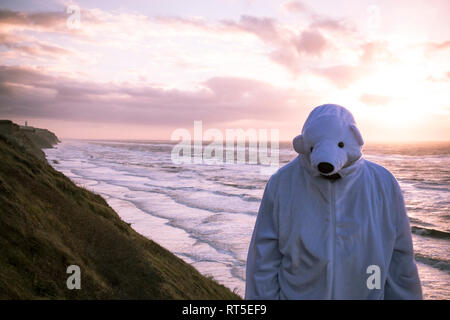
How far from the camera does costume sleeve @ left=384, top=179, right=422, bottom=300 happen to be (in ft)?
6.14

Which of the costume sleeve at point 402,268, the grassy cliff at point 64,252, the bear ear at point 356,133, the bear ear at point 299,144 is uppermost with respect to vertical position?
the bear ear at point 356,133

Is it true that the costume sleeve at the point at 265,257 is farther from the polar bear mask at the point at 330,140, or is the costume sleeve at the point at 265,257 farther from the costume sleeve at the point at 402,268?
the costume sleeve at the point at 402,268

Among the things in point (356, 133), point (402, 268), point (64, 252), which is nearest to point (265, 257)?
point (402, 268)

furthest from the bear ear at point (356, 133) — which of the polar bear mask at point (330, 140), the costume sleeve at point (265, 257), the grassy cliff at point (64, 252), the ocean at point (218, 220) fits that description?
the ocean at point (218, 220)

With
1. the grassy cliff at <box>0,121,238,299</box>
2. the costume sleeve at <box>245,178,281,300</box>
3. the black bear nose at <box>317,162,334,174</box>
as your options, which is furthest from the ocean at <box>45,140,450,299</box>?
the black bear nose at <box>317,162,334,174</box>

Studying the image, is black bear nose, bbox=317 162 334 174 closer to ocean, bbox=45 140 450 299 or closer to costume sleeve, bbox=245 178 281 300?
costume sleeve, bbox=245 178 281 300

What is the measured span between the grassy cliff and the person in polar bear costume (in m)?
2.55

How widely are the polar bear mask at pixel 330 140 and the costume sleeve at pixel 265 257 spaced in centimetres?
29

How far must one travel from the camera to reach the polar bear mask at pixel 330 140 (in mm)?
1829

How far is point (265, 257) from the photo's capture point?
6.48 ft
